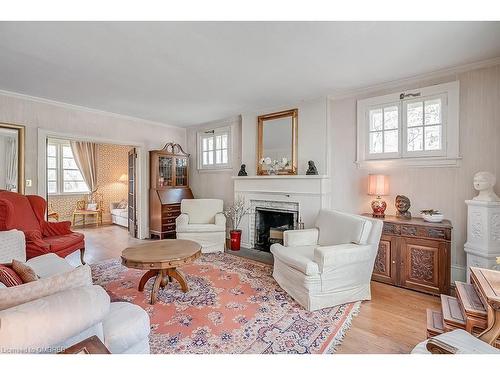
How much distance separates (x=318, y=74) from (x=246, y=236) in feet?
9.70

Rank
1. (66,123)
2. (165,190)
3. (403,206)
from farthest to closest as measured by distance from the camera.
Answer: (165,190) → (66,123) → (403,206)

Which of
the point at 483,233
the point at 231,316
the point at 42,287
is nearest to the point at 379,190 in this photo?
the point at 483,233

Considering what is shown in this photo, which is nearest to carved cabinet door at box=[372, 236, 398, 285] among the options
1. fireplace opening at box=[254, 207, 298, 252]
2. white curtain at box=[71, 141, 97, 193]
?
fireplace opening at box=[254, 207, 298, 252]

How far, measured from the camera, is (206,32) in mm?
2133

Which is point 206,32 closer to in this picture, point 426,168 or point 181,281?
point 181,281

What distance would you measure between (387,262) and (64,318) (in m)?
3.11

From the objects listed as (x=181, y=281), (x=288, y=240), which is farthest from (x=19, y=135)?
(x=288, y=240)

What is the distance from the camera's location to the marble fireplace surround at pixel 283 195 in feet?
12.6

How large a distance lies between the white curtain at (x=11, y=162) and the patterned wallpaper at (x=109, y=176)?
3.04 meters

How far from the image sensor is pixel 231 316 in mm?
2293

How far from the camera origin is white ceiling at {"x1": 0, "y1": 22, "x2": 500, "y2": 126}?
209cm

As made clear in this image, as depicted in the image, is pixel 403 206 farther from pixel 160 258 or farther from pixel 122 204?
pixel 122 204

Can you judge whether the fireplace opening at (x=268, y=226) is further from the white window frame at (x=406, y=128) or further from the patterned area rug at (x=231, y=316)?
the white window frame at (x=406, y=128)

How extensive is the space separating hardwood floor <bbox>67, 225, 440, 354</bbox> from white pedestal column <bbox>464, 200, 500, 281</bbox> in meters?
0.59
